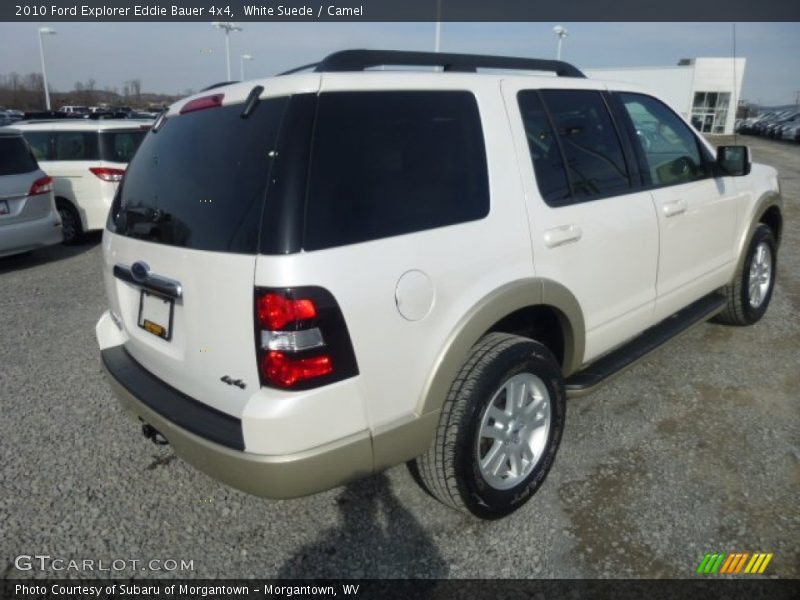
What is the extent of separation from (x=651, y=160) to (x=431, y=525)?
7.72ft

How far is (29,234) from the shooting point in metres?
6.68

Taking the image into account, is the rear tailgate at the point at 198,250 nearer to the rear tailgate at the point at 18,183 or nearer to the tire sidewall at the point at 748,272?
the tire sidewall at the point at 748,272

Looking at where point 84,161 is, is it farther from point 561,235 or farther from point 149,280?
point 561,235

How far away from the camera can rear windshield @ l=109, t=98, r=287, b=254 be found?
1.91 m

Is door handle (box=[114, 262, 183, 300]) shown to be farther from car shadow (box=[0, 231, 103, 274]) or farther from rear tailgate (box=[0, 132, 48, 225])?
car shadow (box=[0, 231, 103, 274])

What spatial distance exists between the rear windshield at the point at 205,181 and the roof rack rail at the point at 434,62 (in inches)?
12.9

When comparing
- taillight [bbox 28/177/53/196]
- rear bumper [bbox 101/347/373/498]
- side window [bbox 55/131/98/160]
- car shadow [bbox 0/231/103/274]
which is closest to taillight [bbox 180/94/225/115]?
rear bumper [bbox 101/347/373/498]

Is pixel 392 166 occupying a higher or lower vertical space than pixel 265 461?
higher

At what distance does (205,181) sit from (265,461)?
103 centimetres

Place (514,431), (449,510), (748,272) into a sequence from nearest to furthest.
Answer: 1. (514,431)
2. (449,510)
3. (748,272)

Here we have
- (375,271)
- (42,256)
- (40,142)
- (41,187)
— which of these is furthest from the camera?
(40,142)

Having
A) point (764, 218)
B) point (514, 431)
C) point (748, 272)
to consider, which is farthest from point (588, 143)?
point (764, 218)

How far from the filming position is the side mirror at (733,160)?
3.72m

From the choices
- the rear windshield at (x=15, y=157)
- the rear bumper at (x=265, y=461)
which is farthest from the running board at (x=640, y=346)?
the rear windshield at (x=15, y=157)
